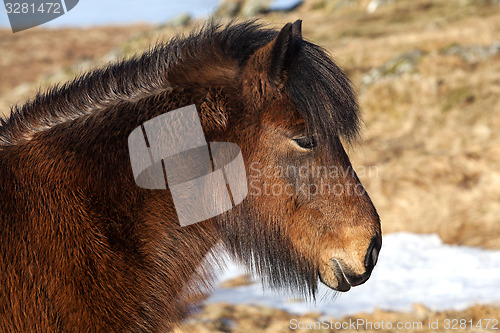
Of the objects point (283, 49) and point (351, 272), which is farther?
point (351, 272)

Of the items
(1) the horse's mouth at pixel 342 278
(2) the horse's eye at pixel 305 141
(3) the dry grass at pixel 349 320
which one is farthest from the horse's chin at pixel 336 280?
(3) the dry grass at pixel 349 320

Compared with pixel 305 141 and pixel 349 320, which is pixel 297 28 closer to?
pixel 305 141

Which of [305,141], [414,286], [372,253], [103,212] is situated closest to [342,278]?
[372,253]

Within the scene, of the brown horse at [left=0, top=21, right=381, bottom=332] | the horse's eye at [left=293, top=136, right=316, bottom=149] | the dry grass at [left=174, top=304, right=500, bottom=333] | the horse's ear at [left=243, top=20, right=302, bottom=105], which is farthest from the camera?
the dry grass at [left=174, top=304, right=500, bottom=333]

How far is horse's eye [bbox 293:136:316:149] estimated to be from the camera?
2491mm

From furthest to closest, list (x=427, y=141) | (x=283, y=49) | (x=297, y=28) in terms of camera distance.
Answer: (x=427, y=141)
(x=297, y=28)
(x=283, y=49)

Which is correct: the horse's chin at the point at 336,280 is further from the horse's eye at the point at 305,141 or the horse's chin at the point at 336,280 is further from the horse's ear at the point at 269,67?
the horse's ear at the point at 269,67

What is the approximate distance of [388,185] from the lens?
28.3 feet

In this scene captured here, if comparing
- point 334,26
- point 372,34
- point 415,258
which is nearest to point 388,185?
point 415,258

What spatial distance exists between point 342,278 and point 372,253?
0.21 meters

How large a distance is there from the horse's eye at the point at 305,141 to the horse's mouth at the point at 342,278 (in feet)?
2.10

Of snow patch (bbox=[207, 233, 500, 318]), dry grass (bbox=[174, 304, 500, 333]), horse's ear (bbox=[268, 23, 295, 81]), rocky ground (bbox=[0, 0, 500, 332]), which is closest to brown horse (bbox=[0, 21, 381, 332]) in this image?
horse's ear (bbox=[268, 23, 295, 81])

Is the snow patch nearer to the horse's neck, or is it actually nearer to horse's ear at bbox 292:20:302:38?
the horse's neck

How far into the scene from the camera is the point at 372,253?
2.52m
